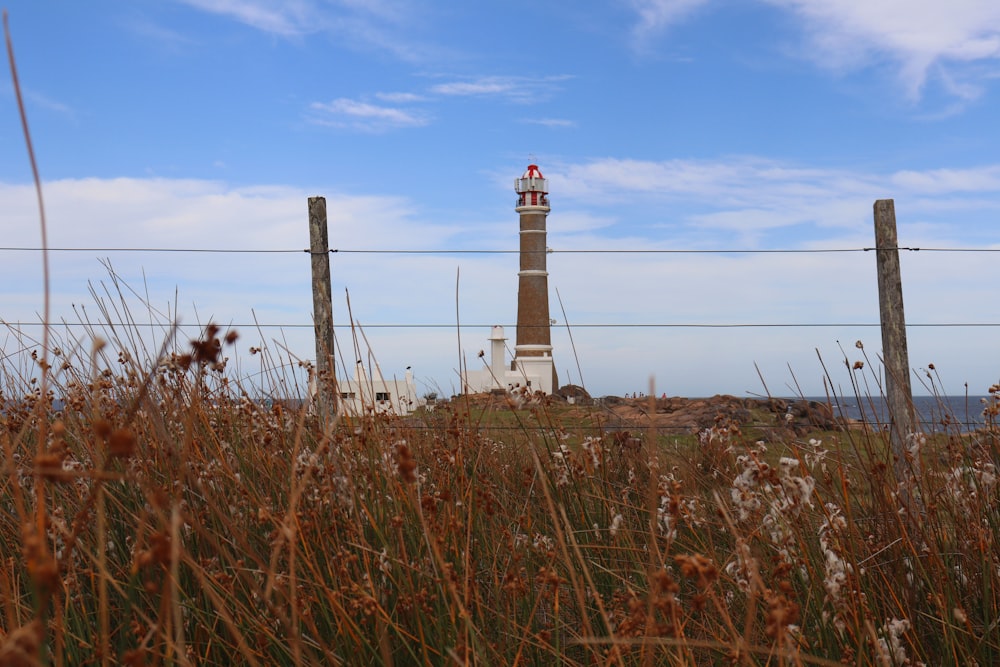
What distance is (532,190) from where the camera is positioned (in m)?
30.3

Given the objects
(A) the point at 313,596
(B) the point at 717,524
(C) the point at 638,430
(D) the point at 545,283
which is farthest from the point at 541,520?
(D) the point at 545,283

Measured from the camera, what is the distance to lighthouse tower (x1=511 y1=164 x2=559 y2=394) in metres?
28.7

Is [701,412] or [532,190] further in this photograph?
[532,190]

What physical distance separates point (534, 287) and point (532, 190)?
330cm

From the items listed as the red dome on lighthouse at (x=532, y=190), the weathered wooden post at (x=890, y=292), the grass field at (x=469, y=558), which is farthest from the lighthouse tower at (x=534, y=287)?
the grass field at (x=469, y=558)

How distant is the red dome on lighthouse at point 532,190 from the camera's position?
30266 millimetres

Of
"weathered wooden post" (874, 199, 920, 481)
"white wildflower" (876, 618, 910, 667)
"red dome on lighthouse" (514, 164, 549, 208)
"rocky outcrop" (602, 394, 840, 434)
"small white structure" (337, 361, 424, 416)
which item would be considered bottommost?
"white wildflower" (876, 618, 910, 667)

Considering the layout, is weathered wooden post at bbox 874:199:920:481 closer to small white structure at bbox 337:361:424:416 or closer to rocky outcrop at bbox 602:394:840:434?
rocky outcrop at bbox 602:394:840:434

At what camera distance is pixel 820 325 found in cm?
719

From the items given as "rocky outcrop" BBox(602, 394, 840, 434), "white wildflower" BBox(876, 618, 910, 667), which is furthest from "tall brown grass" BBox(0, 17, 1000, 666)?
"rocky outcrop" BBox(602, 394, 840, 434)

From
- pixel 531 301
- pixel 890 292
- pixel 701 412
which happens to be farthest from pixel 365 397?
pixel 531 301

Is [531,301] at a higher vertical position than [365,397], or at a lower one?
higher

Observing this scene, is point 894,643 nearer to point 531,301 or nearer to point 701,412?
point 701,412

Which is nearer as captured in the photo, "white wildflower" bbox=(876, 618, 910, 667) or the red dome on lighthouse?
"white wildflower" bbox=(876, 618, 910, 667)
